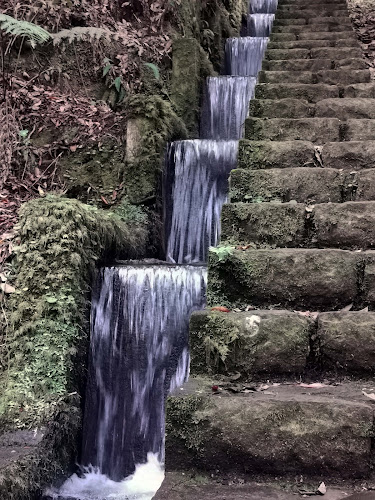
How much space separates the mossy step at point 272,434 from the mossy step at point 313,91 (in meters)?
3.60

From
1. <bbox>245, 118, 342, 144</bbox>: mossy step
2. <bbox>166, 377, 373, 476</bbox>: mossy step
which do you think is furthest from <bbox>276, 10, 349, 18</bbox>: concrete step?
<bbox>166, 377, 373, 476</bbox>: mossy step

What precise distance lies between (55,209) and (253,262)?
2.00 metres

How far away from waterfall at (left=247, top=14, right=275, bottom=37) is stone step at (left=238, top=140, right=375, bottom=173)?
281 inches

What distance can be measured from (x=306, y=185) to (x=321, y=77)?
2552mm

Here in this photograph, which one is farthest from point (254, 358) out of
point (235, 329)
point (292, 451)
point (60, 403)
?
point (60, 403)

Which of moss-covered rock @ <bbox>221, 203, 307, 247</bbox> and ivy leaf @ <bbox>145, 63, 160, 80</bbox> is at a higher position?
ivy leaf @ <bbox>145, 63, 160, 80</bbox>

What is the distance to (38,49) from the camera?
5410mm

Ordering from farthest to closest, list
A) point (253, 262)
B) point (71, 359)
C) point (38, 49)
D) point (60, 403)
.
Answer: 1. point (38, 49)
2. point (71, 359)
3. point (60, 403)
4. point (253, 262)

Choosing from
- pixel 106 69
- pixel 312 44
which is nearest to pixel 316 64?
pixel 312 44

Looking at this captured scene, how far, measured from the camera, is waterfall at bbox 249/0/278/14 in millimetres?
10555

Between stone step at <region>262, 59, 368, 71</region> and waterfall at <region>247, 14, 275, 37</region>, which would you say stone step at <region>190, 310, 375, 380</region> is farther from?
waterfall at <region>247, 14, 275, 37</region>

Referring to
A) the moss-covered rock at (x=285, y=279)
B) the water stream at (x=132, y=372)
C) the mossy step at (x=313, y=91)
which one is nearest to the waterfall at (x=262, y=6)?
the mossy step at (x=313, y=91)

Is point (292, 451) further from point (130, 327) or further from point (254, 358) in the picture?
point (130, 327)

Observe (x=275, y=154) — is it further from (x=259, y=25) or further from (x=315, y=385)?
(x=259, y=25)
